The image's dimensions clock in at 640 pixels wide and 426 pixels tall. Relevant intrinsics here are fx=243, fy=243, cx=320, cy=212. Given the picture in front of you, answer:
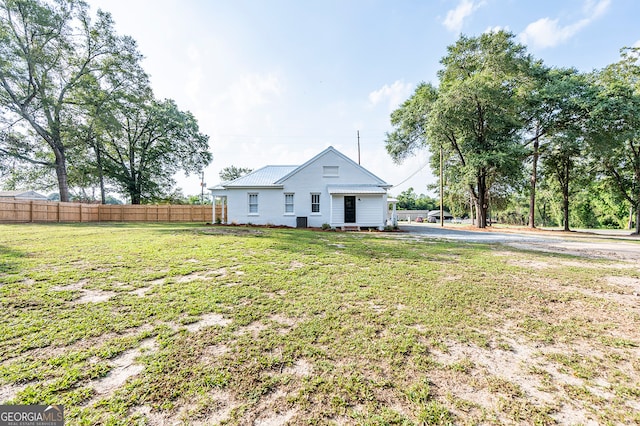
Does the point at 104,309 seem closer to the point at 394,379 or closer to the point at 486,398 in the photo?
the point at 394,379

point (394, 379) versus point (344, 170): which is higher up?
point (344, 170)

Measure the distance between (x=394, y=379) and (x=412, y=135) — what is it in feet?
72.9

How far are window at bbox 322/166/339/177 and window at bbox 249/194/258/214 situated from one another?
4998mm

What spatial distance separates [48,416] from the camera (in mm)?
1654

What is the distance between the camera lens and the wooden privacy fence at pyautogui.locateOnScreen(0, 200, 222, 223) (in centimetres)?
1623

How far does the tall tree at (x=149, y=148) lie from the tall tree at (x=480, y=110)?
23.8 metres

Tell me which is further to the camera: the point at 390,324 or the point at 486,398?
the point at 390,324

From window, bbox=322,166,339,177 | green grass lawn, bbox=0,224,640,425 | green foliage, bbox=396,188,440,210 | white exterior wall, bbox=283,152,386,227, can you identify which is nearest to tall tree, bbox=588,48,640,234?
white exterior wall, bbox=283,152,386,227

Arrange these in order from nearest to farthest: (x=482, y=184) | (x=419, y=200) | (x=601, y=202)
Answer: (x=482, y=184), (x=601, y=202), (x=419, y=200)

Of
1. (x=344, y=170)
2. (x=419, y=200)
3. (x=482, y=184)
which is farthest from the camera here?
(x=419, y=200)

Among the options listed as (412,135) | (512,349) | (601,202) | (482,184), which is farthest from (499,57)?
(601,202)

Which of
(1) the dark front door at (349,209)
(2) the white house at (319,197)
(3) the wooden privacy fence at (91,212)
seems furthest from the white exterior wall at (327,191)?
(3) the wooden privacy fence at (91,212)

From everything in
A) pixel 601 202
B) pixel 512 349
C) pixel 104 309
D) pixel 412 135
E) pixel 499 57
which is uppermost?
pixel 499 57

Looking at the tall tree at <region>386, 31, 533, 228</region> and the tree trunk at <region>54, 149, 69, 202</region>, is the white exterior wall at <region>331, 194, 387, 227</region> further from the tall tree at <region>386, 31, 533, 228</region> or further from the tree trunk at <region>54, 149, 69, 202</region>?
the tree trunk at <region>54, 149, 69, 202</region>
